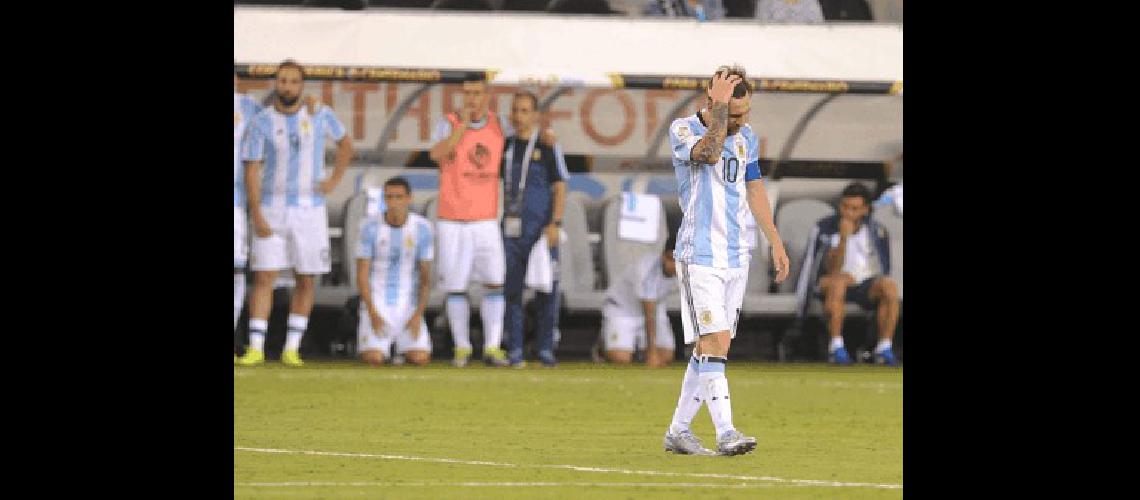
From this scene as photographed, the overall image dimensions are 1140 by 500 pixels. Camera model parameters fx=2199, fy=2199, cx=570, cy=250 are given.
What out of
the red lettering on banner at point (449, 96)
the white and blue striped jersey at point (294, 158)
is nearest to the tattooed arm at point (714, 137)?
the white and blue striped jersey at point (294, 158)

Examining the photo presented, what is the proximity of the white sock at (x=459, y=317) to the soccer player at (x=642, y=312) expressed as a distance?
4.38 ft

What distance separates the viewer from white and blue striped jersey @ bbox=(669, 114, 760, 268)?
1059 centimetres

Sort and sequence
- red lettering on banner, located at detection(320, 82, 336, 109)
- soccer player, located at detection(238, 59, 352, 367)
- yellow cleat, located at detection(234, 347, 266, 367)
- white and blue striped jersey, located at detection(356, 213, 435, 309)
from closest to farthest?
yellow cleat, located at detection(234, 347, 266, 367), soccer player, located at detection(238, 59, 352, 367), white and blue striped jersey, located at detection(356, 213, 435, 309), red lettering on banner, located at detection(320, 82, 336, 109)

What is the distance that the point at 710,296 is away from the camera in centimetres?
1058

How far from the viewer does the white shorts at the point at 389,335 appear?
1858cm

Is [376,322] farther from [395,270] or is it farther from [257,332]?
[257,332]

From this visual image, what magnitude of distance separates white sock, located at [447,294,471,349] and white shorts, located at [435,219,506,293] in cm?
11

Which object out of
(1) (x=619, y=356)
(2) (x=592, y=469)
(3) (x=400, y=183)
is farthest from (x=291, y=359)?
(2) (x=592, y=469)

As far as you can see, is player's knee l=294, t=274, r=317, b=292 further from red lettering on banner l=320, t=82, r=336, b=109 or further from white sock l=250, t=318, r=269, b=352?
red lettering on banner l=320, t=82, r=336, b=109

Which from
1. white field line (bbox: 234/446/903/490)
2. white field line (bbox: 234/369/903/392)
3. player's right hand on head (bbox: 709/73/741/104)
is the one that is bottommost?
white field line (bbox: 234/446/903/490)

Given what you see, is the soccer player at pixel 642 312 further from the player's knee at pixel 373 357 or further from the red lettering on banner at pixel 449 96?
the red lettering on banner at pixel 449 96

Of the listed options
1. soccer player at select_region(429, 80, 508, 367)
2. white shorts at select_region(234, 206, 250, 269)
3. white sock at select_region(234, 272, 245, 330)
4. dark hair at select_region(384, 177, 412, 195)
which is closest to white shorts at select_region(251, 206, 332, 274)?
white shorts at select_region(234, 206, 250, 269)

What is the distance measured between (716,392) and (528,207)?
7949 millimetres
